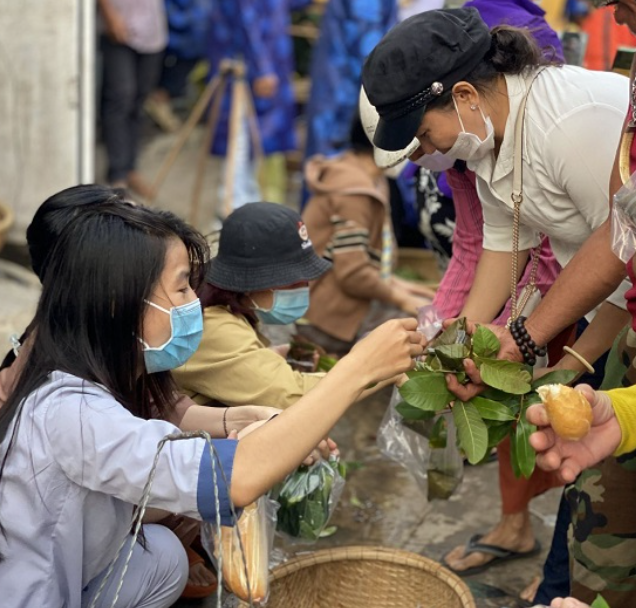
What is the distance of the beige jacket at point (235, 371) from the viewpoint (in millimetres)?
3123

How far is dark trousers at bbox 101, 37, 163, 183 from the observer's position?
6.96 meters

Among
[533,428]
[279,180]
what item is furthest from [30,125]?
[533,428]

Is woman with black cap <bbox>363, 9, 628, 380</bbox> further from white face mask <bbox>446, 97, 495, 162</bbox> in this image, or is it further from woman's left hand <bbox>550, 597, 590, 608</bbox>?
woman's left hand <bbox>550, 597, 590, 608</bbox>

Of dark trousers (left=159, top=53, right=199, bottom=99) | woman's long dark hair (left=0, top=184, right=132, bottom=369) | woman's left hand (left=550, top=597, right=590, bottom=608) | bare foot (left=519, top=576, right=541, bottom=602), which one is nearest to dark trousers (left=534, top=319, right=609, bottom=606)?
bare foot (left=519, top=576, right=541, bottom=602)

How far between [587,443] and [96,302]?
110cm

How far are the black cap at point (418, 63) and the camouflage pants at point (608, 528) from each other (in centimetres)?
77

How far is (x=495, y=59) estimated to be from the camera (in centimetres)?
277

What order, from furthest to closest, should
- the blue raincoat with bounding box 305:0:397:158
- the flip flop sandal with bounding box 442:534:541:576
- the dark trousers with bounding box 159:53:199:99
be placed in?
the dark trousers with bounding box 159:53:199:99, the blue raincoat with bounding box 305:0:397:158, the flip flop sandal with bounding box 442:534:541:576

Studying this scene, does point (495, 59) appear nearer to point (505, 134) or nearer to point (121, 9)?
point (505, 134)

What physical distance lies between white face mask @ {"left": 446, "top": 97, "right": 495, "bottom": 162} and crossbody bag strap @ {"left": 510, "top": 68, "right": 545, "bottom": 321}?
7cm

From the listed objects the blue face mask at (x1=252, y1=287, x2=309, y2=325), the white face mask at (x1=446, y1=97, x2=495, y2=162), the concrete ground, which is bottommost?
the concrete ground

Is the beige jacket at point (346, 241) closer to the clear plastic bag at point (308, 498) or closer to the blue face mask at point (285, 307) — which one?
the blue face mask at point (285, 307)

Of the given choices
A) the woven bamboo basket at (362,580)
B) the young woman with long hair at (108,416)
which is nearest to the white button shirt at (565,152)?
the young woman with long hair at (108,416)

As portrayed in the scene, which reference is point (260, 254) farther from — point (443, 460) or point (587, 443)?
point (587, 443)
